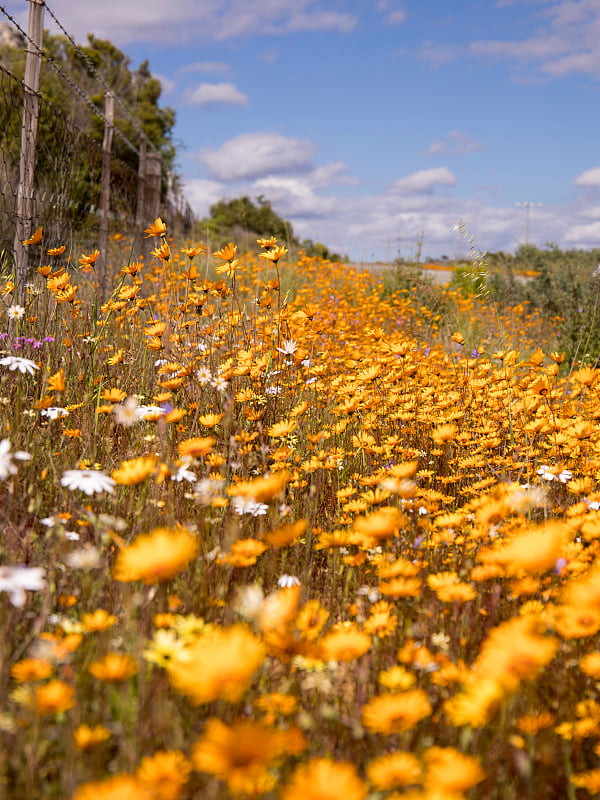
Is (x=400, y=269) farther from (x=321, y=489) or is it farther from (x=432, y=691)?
(x=432, y=691)

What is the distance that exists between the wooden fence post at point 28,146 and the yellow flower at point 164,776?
3474 mm

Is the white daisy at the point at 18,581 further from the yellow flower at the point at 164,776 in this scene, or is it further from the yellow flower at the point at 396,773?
the yellow flower at the point at 396,773

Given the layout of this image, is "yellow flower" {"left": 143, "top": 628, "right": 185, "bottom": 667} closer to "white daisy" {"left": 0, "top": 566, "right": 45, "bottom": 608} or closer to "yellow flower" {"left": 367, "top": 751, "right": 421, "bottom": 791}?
"white daisy" {"left": 0, "top": 566, "right": 45, "bottom": 608}

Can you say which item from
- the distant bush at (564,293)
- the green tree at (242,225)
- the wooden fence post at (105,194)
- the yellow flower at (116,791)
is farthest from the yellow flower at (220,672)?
the green tree at (242,225)

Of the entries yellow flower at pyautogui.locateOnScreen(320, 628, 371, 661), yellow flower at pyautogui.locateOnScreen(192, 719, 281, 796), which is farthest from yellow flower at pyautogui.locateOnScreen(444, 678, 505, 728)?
yellow flower at pyautogui.locateOnScreen(192, 719, 281, 796)

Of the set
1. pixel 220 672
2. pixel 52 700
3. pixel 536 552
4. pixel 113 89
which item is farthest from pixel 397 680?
pixel 113 89

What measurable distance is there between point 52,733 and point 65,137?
16.3 feet

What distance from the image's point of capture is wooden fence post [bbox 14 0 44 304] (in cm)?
388

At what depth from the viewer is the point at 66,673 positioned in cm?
107

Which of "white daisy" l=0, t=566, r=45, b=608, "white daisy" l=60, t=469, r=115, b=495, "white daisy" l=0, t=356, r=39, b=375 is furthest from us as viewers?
"white daisy" l=0, t=356, r=39, b=375

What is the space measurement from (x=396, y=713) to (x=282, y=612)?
0.22 metres

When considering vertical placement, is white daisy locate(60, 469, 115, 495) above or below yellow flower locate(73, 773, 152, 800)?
above

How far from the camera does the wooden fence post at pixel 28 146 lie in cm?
388

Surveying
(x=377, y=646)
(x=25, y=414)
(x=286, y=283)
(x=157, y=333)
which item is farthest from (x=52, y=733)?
(x=286, y=283)
